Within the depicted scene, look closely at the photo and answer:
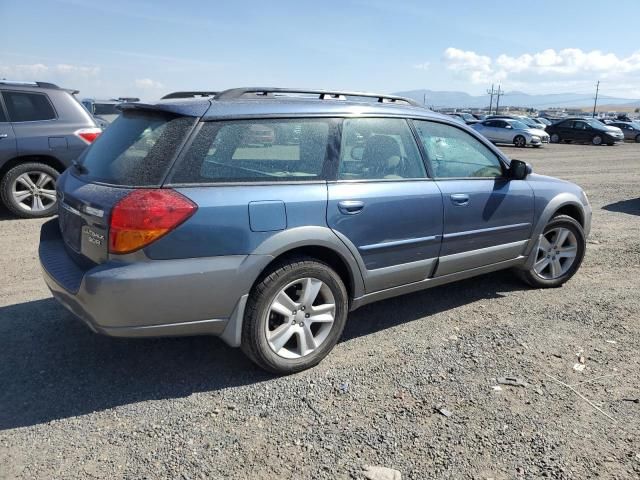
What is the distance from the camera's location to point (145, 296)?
274 cm

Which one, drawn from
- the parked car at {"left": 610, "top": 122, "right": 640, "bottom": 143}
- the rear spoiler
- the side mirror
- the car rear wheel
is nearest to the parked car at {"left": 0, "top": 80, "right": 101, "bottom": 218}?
the rear spoiler

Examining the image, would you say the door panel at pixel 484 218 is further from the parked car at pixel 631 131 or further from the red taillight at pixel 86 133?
the parked car at pixel 631 131

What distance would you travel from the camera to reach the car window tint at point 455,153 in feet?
13.0

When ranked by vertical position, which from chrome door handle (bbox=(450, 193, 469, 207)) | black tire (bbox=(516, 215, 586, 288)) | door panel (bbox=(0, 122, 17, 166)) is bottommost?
black tire (bbox=(516, 215, 586, 288))

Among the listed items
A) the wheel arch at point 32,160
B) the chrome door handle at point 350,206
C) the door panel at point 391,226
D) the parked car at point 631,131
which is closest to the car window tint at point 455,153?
the door panel at point 391,226

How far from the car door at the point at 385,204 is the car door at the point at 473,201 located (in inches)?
5.9

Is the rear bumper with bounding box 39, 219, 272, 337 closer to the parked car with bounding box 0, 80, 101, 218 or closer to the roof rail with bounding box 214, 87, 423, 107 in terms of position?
the roof rail with bounding box 214, 87, 423, 107

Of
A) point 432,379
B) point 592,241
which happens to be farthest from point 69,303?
point 592,241

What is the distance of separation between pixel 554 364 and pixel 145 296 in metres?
2.67

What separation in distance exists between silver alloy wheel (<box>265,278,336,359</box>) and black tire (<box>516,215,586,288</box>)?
7.65ft

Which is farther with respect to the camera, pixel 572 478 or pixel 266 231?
pixel 266 231

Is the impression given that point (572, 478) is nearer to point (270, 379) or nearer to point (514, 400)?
point (514, 400)

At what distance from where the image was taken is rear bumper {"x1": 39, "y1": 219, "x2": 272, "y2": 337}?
2.72m

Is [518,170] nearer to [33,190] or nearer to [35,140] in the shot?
[35,140]
